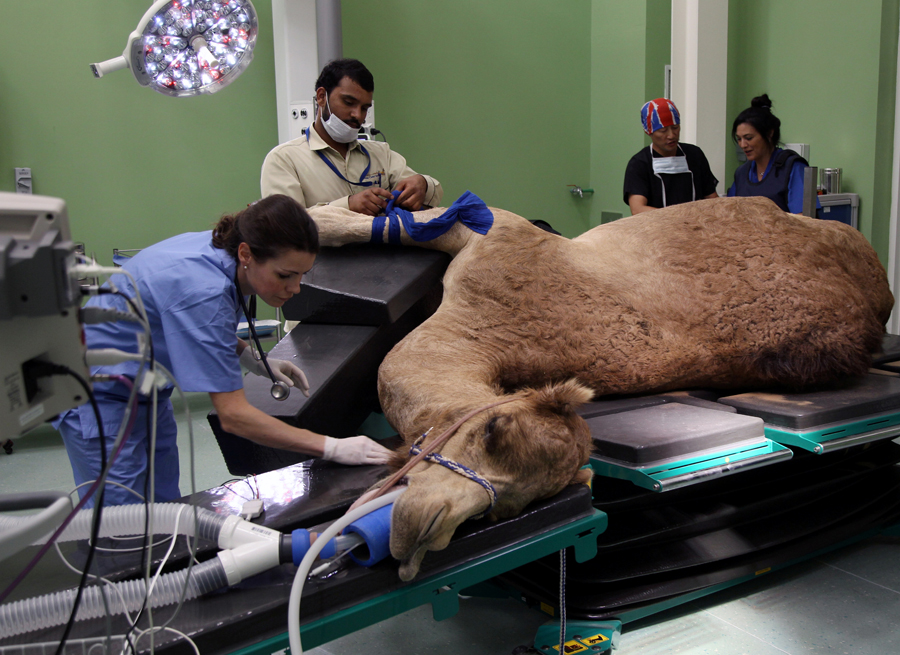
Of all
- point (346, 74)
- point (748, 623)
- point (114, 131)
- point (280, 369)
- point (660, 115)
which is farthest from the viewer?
point (114, 131)

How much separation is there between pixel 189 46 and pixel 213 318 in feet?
4.26

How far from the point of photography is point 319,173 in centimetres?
280

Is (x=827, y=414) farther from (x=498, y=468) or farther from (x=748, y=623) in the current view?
(x=498, y=468)

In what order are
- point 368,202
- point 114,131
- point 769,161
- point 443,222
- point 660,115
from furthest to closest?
point 114,131 → point 769,161 → point 660,115 → point 368,202 → point 443,222

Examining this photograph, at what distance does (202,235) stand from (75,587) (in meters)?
0.84

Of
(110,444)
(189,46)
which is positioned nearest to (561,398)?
(110,444)

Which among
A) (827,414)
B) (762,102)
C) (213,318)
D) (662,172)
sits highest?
(762,102)

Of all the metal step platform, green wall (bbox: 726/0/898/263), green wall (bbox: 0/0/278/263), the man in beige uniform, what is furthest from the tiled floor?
green wall (bbox: 726/0/898/263)

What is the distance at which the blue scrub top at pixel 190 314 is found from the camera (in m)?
1.54

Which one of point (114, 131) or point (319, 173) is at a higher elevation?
point (114, 131)

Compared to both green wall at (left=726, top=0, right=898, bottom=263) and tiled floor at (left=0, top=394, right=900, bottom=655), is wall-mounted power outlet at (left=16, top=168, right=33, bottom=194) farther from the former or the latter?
green wall at (left=726, top=0, right=898, bottom=263)

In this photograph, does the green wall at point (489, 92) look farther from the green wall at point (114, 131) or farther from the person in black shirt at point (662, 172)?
the person in black shirt at point (662, 172)

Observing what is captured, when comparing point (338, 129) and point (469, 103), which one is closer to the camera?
point (338, 129)

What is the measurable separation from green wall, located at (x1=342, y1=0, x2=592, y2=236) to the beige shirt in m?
2.12
